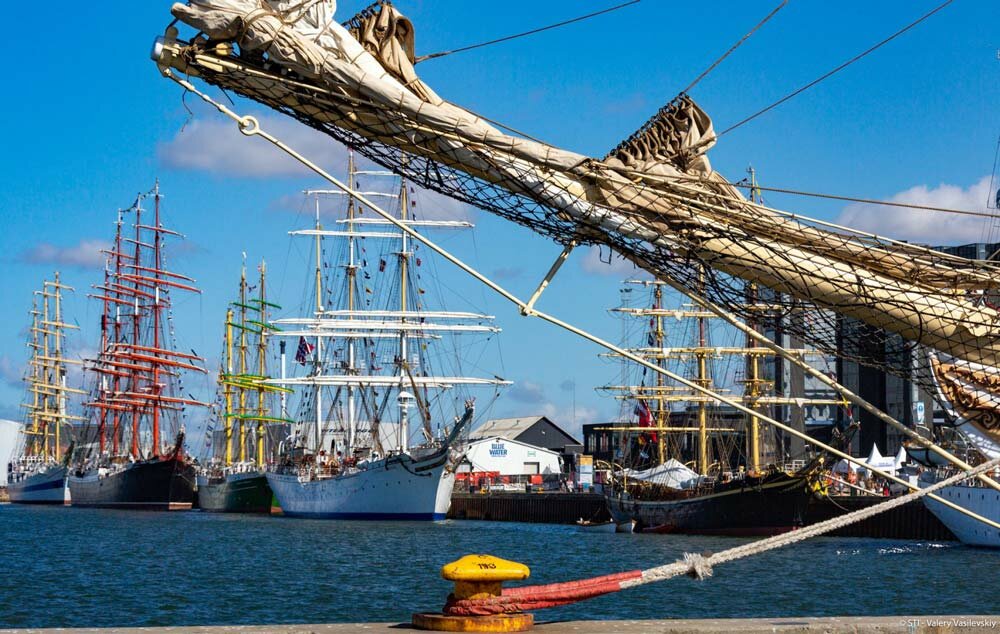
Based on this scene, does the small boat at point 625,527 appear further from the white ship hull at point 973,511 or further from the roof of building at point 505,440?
the roof of building at point 505,440

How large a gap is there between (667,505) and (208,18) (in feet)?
A: 149

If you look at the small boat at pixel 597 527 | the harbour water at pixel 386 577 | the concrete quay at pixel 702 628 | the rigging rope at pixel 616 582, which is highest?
the rigging rope at pixel 616 582

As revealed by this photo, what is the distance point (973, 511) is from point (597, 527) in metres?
20.5

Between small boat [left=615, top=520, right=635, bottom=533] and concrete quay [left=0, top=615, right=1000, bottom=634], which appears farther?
small boat [left=615, top=520, right=635, bottom=533]

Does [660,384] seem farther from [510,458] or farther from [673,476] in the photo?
[510,458]

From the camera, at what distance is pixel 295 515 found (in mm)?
69250

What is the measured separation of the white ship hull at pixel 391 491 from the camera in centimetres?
5947

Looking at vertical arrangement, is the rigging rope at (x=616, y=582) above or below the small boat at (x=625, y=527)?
above

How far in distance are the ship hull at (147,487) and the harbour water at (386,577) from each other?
1271 inches

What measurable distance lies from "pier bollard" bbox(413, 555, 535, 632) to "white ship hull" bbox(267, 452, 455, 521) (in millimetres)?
51681

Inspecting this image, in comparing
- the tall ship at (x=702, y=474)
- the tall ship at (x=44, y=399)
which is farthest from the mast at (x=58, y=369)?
the tall ship at (x=702, y=474)

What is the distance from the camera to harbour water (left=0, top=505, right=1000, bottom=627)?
19859 mm

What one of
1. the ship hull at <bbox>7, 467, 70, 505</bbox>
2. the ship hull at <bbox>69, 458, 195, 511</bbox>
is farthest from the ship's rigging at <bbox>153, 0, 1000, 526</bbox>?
the ship hull at <bbox>7, 467, 70, 505</bbox>

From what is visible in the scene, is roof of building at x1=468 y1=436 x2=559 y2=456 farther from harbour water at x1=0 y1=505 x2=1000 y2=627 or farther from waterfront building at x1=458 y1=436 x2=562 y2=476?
harbour water at x1=0 y1=505 x2=1000 y2=627
